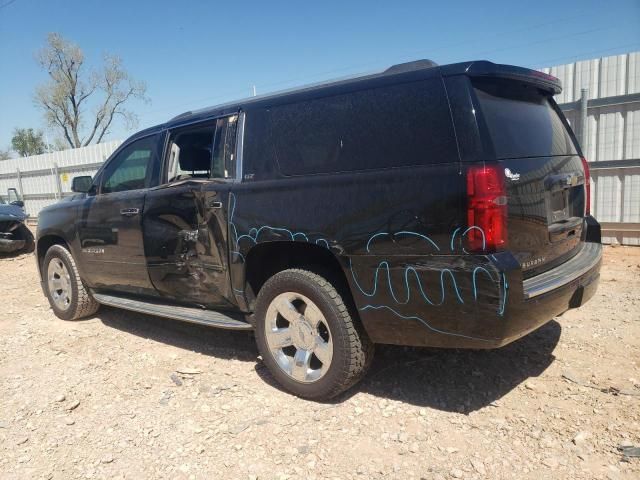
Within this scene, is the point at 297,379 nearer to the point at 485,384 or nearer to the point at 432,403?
the point at 432,403

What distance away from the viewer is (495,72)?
2.69 m

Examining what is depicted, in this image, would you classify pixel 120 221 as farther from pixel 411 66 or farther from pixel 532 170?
pixel 532 170

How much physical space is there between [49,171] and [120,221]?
43.3ft

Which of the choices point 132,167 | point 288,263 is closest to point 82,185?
point 132,167

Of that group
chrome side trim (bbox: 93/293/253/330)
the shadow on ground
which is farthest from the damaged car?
the shadow on ground

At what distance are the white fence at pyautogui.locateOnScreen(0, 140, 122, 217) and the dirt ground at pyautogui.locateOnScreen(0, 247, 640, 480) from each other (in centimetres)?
1087

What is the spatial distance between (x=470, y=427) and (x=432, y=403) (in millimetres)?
335

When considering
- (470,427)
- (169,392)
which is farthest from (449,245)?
(169,392)

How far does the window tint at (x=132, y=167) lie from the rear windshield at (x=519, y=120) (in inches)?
111

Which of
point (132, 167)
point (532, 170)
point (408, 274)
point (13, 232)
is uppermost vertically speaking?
point (132, 167)

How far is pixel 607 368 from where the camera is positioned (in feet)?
11.5

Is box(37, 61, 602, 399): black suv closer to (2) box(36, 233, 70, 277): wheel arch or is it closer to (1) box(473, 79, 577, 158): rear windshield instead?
(1) box(473, 79, 577, 158): rear windshield

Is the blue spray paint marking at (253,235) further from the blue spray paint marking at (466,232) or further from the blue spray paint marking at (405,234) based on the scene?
the blue spray paint marking at (466,232)

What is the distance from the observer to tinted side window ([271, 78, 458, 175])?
2627 millimetres
